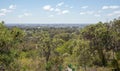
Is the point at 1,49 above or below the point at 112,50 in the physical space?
above

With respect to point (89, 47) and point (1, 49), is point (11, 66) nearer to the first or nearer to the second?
point (1, 49)

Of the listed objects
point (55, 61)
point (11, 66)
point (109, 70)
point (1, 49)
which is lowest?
point (109, 70)

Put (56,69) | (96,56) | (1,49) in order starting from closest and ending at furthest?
(1,49)
(56,69)
(96,56)

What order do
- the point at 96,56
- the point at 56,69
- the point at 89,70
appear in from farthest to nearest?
the point at 96,56 → the point at 89,70 → the point at 56,69

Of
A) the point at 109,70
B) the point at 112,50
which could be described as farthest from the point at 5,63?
the point at 112,50

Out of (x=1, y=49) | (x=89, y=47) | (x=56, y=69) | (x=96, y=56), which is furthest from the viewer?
(x=96, y=56)

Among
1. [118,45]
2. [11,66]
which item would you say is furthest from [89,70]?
[11,66]

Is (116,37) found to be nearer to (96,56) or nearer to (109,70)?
(96,56)

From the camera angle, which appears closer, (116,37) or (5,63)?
(5,63)

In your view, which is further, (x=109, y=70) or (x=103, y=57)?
(x=103, y=57)
